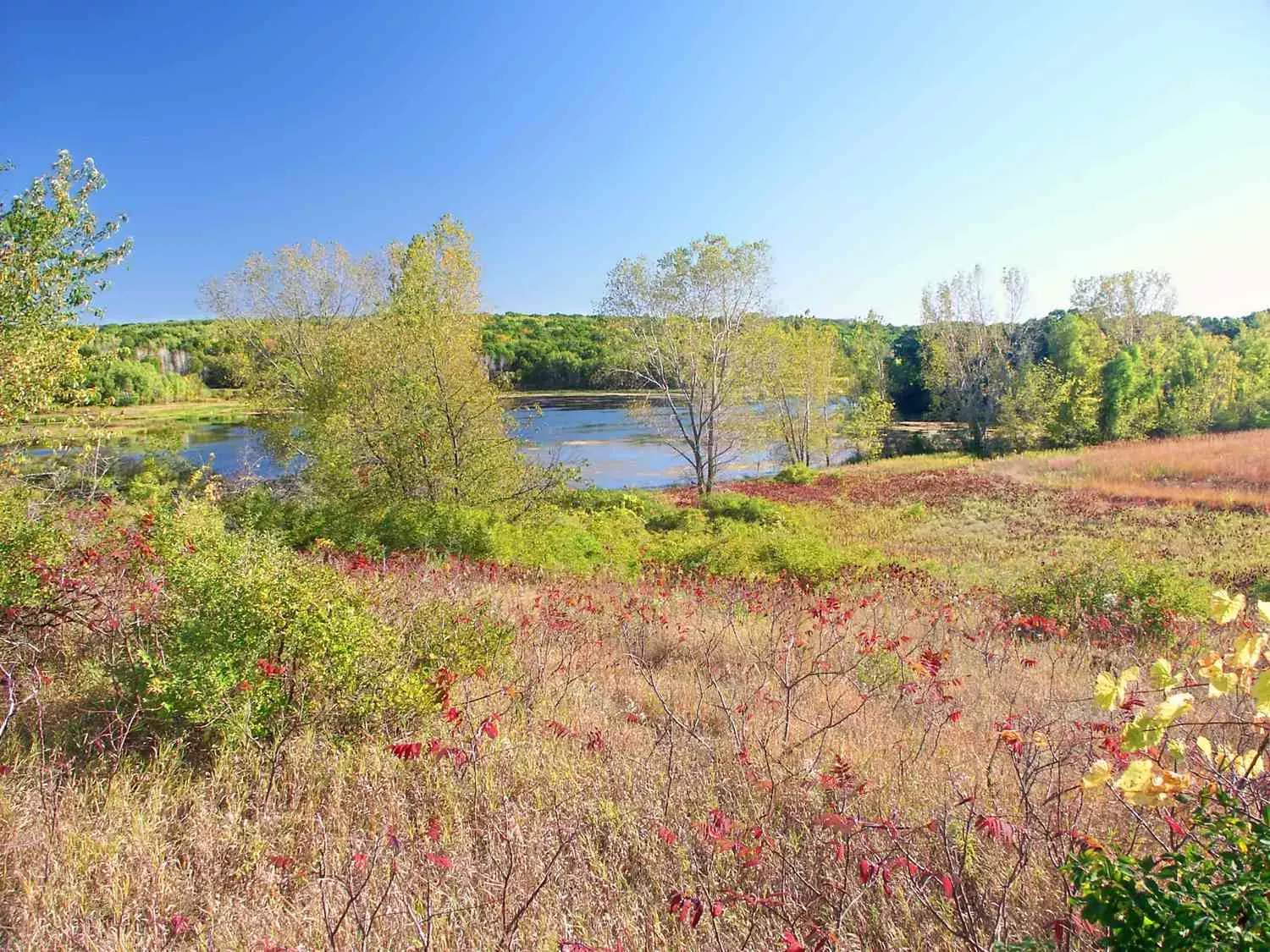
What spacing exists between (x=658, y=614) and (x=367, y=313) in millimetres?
19235

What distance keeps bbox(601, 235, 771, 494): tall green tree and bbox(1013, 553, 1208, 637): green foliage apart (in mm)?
16282

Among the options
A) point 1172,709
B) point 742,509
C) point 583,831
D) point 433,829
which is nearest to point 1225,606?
point 1172,709

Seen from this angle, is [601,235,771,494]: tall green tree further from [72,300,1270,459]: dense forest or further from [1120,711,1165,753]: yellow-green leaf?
[1120,711,1165,753]: yellow-green leaf

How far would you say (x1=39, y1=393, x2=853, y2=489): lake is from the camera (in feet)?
59.4

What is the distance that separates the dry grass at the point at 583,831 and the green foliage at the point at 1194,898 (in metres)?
0.60

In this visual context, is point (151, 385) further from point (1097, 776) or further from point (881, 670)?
point (1097, 776)

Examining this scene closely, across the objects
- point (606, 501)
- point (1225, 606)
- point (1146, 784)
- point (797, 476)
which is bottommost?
point (797, 476)

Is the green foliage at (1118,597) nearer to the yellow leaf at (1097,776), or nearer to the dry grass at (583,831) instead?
the dry grass at (583,831)

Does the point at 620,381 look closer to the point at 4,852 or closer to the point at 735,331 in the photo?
the point at 735,331

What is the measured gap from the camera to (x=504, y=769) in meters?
3.48

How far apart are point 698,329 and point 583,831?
22488 mm

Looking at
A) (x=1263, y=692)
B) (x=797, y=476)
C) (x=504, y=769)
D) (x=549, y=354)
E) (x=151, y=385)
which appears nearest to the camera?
(x=1263, y=692)

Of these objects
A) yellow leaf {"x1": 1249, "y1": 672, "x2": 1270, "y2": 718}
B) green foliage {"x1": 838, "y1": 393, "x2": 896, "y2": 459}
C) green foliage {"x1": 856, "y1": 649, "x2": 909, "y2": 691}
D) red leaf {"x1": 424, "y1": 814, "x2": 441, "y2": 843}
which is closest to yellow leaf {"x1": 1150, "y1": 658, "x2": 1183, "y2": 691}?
yellow leaf {"x1": 1249, "y1": 672, "x2": 1270, "y2": 718}

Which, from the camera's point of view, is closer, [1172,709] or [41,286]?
[1172,709]
